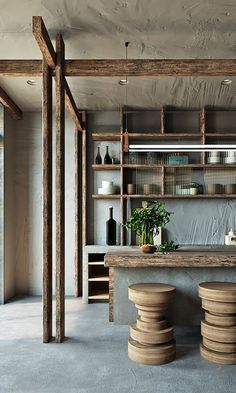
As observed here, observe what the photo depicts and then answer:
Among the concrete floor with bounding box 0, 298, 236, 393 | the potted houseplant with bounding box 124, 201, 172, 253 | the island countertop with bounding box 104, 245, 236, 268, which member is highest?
the potted houseplant with bounding box 124, 201, 172, 253

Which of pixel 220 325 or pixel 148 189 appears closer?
pixel 220 325

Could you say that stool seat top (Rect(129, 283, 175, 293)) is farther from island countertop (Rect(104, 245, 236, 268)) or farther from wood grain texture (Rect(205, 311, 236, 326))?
wood grain texture (Rect(205, 311, 236, 326))

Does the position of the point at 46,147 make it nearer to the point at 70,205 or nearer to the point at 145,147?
the point at 145,147

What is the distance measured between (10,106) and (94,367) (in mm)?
4036

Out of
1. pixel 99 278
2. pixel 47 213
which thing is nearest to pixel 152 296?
pixel 47 213

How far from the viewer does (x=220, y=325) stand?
144 inches

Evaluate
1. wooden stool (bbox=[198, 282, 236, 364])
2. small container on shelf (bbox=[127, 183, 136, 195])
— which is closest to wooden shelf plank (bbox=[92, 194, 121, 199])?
small container on shelf (bbox=[127, 183, 136, 195])

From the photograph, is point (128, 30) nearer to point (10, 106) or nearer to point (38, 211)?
point (10, 106)

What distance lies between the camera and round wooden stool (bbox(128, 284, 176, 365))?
355 cm

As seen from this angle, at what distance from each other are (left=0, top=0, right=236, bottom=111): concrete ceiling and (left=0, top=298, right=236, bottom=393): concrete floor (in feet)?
9.83

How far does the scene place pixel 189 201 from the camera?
664 centimetres

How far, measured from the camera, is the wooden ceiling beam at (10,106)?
5.73 metres

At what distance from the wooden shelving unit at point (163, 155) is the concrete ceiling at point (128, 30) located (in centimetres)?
110

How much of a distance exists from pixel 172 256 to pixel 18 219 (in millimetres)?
3561
